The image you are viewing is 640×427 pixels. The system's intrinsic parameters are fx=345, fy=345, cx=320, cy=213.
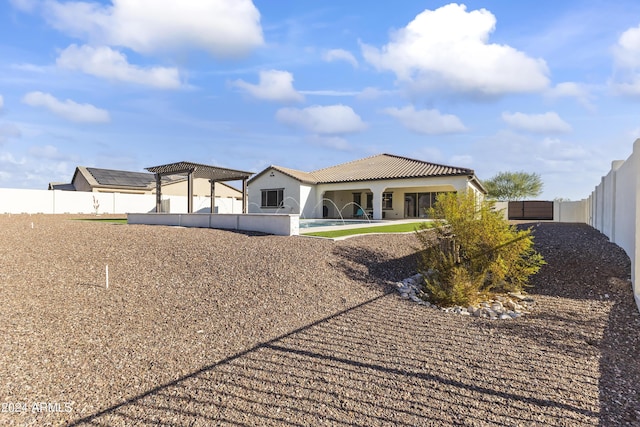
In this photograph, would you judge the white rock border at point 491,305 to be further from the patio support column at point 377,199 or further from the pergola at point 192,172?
the patio support column at point 377,199

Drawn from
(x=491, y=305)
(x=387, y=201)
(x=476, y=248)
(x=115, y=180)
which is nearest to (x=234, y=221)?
(x=476, y=248)

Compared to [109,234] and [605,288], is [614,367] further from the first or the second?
[109,234]

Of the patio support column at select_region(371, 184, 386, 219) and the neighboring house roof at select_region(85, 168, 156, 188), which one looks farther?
the neighboring house roof at select_region(85, 168, 156, 188)

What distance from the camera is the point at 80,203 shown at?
97.3 ft

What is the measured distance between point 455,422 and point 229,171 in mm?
16767

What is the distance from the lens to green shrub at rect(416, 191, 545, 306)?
24.6ft

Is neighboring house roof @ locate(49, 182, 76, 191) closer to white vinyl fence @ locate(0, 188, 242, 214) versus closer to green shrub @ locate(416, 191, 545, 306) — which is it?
white vinyl fence @ locate(0, 188, 242, 214)

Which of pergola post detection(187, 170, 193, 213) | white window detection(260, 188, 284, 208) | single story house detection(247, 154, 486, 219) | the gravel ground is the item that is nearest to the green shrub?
the gravel ground

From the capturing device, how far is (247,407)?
3.11m

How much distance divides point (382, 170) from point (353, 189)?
2.36 metres

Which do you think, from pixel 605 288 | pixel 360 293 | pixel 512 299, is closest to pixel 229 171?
pixel 360 293

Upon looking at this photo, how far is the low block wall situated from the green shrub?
15.9 feet

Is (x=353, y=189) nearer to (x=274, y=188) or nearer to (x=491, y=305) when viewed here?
(x=274, y=188)

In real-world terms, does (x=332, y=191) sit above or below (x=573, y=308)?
above
